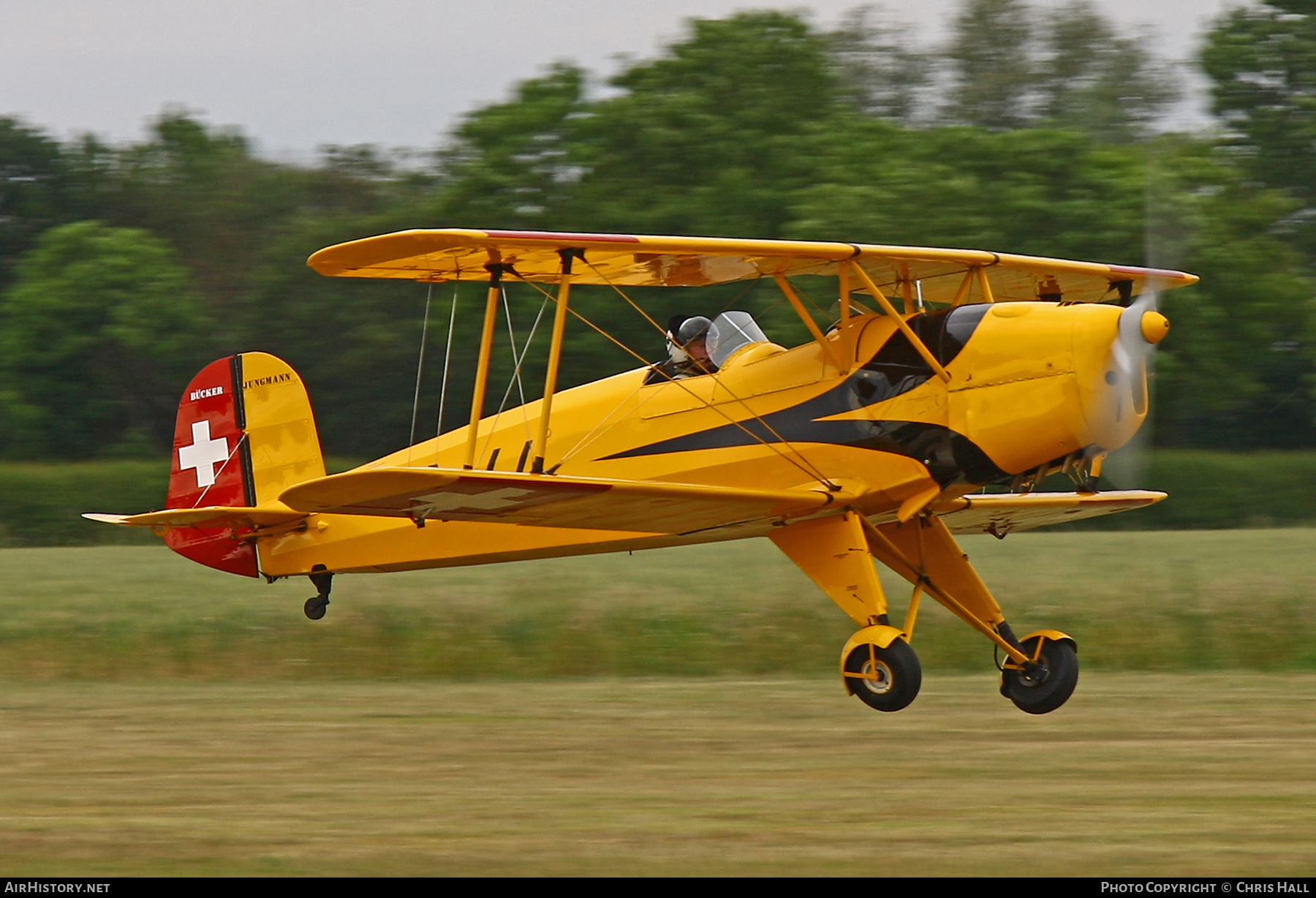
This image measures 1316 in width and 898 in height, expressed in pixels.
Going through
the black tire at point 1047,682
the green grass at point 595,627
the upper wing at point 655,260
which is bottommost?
the green grass at point 595,627

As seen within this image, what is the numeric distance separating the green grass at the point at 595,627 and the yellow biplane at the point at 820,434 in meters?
1.96

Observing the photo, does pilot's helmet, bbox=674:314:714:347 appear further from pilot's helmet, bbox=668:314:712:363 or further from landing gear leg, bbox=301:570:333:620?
landing gear leg, bbox=301:570:333:620

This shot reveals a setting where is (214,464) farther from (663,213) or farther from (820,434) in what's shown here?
(663,213)

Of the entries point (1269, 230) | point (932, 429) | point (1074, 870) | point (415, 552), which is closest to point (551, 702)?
point (415, 552)

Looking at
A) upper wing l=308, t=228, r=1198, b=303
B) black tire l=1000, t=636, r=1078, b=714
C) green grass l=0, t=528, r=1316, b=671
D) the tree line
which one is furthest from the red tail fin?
the tree line

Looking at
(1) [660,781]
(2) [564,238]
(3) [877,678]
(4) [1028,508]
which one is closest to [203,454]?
(2) [564,238]

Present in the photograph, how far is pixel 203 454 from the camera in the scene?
1135 cm

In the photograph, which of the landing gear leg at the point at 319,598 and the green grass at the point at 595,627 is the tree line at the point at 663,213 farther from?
the landing gear leg at the point at 319,598

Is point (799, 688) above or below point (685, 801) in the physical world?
below

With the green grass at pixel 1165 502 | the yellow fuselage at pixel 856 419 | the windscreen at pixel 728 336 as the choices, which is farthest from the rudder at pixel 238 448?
the green grass at pixel 1165 502

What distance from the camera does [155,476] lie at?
1064 inches

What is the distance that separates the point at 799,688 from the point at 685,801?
13.4 ft

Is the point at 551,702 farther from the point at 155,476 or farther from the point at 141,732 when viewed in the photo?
the point at 155,476

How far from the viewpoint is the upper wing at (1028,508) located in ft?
32.3
